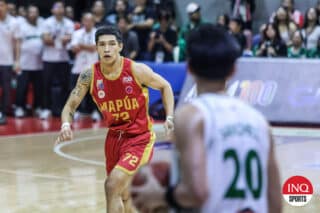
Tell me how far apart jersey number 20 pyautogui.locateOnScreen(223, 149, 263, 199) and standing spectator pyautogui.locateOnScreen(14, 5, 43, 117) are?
46.8ft

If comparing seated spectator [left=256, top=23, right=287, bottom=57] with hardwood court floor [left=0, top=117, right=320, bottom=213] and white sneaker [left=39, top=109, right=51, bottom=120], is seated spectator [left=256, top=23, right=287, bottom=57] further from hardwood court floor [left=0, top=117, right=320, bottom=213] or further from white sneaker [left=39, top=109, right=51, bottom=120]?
white sneaker [left=39, top=109, right=51, bottom=120]

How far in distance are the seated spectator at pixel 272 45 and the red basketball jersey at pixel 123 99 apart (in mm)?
9135

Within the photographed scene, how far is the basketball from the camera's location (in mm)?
3518

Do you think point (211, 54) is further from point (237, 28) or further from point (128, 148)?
point (237, 28)

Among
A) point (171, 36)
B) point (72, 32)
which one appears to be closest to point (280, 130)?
point (171, 36)

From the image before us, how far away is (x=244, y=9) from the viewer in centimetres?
1920

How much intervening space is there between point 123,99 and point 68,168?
13.8 feet

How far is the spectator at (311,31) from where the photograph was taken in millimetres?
16578

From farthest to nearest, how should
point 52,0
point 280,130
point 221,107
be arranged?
1. point 52,0
2. point 280,130
3. point 221,107

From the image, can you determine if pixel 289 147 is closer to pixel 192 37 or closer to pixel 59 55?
pixel 59 55

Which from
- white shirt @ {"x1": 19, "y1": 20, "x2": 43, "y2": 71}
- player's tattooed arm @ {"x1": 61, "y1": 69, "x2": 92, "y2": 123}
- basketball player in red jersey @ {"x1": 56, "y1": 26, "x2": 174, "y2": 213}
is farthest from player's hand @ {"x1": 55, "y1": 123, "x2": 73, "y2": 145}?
white shirt @ {"x1": 19, "y1": 20, "x2": 43, "y2": 71}

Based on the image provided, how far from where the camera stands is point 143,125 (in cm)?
758

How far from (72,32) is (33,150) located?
15.4 ft

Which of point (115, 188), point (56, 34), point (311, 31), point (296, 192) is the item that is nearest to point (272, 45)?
point (311, 31)
